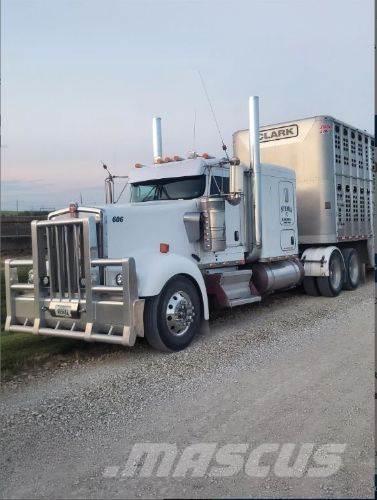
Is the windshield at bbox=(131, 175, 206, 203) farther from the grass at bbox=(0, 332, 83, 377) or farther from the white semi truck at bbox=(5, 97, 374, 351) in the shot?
the grass at bbox=(0, 332, 83, 377)

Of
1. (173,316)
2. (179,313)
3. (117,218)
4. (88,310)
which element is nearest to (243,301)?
(179,313)

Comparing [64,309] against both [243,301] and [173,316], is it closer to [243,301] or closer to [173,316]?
[173,316]

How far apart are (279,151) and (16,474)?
351 inches

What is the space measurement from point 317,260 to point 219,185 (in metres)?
3.63

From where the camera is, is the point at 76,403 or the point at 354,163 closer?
the point at 76,403

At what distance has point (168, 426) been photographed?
4.18 m

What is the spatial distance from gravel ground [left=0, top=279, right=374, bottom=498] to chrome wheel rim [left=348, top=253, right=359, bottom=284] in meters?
4.98

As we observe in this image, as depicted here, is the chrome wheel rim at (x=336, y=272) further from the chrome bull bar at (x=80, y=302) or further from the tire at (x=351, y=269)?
the chrome bull bar at (x=80, y=302)

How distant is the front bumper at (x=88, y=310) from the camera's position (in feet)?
19.6

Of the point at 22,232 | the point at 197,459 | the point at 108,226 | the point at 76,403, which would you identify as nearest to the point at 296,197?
the point at 108,226

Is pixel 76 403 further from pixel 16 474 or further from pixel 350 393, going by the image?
pixel 350 393

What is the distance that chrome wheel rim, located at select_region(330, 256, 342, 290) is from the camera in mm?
11031

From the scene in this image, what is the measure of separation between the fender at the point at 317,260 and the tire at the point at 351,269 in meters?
1.02

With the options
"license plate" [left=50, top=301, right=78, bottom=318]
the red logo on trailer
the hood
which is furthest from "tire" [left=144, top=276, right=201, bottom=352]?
the red logo on trailer
